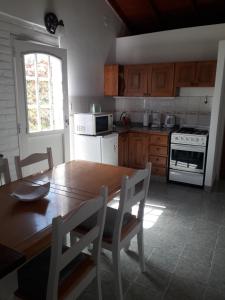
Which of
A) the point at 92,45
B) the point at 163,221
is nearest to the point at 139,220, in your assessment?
the point at 163,221

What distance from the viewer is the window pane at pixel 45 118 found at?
310cm

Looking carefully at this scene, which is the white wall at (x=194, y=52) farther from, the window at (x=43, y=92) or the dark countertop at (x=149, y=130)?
the window at (x=43, y=92)

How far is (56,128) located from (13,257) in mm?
2468

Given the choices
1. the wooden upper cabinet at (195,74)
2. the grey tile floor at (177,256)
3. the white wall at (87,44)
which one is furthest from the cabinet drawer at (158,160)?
the white wall at (87,44)

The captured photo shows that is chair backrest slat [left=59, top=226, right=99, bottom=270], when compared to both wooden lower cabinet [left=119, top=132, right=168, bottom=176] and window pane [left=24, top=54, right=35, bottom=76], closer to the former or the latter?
window pane [left=24, top=54, right=35, bottom=76]

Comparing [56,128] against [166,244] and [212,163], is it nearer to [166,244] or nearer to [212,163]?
[166,244]

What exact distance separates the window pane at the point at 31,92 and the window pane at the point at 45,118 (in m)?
0.18

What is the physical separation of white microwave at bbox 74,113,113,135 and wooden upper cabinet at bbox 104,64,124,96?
2.17 feet

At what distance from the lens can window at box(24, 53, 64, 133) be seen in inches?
113

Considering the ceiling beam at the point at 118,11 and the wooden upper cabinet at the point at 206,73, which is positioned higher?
the ceiling beam at the point at 118,11

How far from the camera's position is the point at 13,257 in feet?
3.28

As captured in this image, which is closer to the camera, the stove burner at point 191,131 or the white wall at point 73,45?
the white wall at point 73,45

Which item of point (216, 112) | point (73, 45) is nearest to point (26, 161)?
point (73, 45)

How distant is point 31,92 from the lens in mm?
2914
